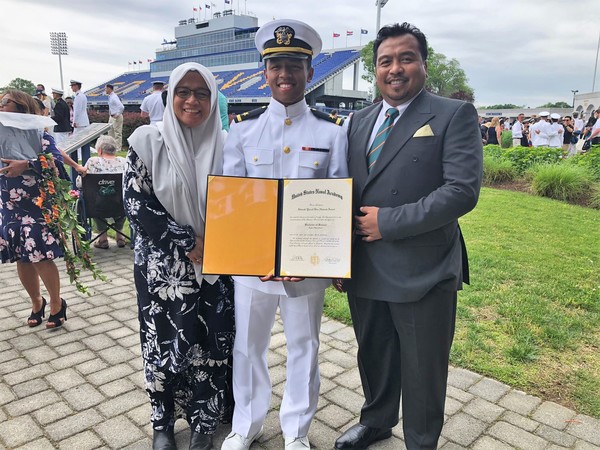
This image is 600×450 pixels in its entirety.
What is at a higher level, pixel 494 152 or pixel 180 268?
pixel 494 152

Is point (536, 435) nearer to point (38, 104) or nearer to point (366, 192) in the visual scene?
point (366, 192)

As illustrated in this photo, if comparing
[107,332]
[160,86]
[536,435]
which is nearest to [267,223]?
[536,435]

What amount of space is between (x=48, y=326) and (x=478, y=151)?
12.2ft

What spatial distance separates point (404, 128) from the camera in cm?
218

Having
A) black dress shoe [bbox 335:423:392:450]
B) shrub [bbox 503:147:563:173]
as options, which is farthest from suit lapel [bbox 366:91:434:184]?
shrub [bbox 503:147:563:173]

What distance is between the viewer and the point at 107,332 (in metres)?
3.99

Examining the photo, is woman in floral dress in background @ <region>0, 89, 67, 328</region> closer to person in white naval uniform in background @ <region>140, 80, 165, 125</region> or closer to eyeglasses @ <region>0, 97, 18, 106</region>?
eyeglasses @ <region>0, 97, 18, 106</region>

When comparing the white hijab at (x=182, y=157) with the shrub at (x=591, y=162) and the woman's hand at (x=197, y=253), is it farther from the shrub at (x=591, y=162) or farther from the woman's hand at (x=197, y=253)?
the shrub at (x=591, y=162)

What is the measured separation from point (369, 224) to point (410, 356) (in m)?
0.69

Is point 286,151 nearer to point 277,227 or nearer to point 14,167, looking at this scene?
point 277,227

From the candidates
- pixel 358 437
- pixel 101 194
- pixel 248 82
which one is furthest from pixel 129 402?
pixel 248 82

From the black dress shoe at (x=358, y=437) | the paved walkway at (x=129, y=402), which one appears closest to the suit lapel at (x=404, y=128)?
the black dress shoe at (x=358, y=437)

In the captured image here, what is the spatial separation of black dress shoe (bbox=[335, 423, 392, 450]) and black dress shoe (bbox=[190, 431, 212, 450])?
2.35 feet

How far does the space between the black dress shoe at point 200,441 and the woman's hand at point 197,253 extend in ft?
3.35
